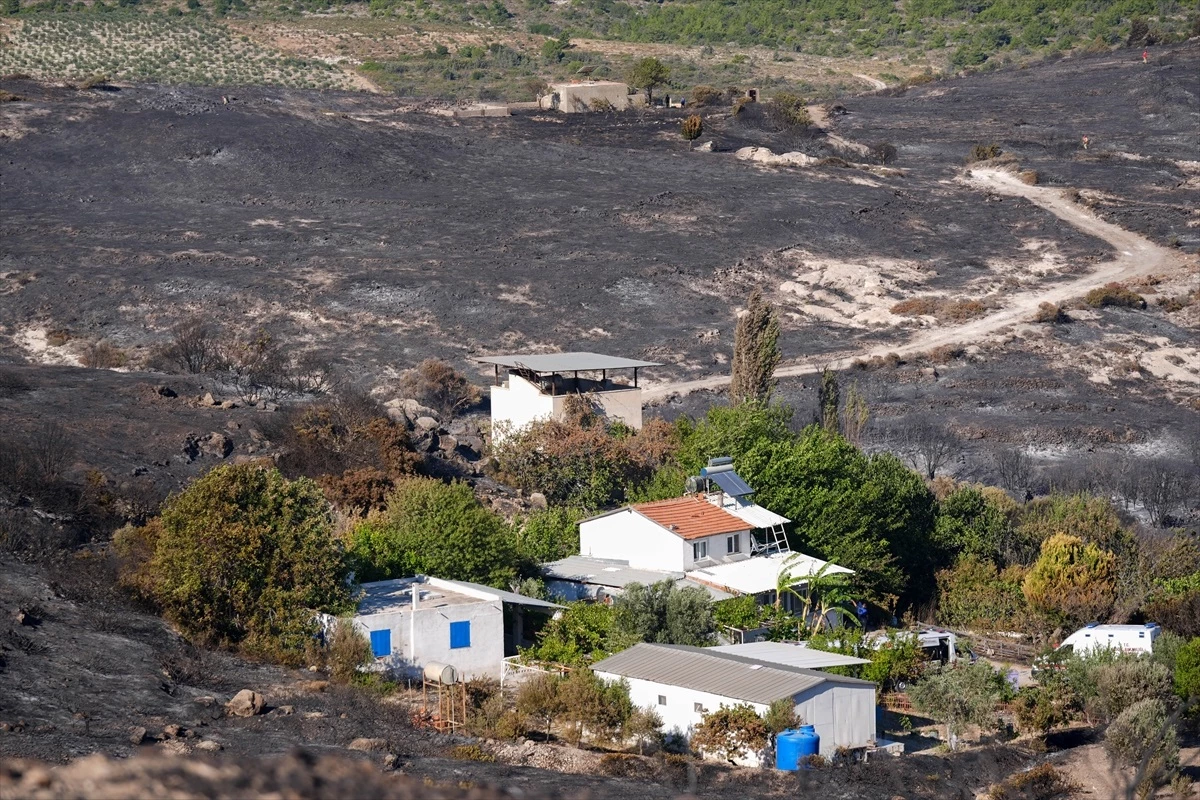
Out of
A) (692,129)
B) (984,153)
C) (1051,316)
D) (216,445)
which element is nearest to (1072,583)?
(216,445)

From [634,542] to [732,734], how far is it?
11.6m

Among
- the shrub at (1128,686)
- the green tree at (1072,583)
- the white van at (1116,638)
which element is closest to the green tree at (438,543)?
the white van at (1116,638)

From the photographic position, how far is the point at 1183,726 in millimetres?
31062

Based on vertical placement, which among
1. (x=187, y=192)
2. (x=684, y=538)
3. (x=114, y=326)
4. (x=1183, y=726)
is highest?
(x=187, y=192)

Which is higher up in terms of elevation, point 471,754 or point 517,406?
point 517,406

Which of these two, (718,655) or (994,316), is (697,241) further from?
(718,655)

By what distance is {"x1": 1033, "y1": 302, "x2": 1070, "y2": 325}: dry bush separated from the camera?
7125 centimetres

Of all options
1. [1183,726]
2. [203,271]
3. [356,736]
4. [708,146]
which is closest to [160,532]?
[356,736]

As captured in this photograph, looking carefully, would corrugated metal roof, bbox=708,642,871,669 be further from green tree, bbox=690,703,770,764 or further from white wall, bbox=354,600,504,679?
white wall, bbox=354,600,504,679

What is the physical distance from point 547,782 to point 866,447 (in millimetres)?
34622

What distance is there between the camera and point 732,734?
26.5m

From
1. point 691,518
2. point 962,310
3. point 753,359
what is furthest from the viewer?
point 962,310

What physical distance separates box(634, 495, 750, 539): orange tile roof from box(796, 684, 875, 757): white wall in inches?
366

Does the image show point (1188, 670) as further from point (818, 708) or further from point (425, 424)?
point (425, 424)
